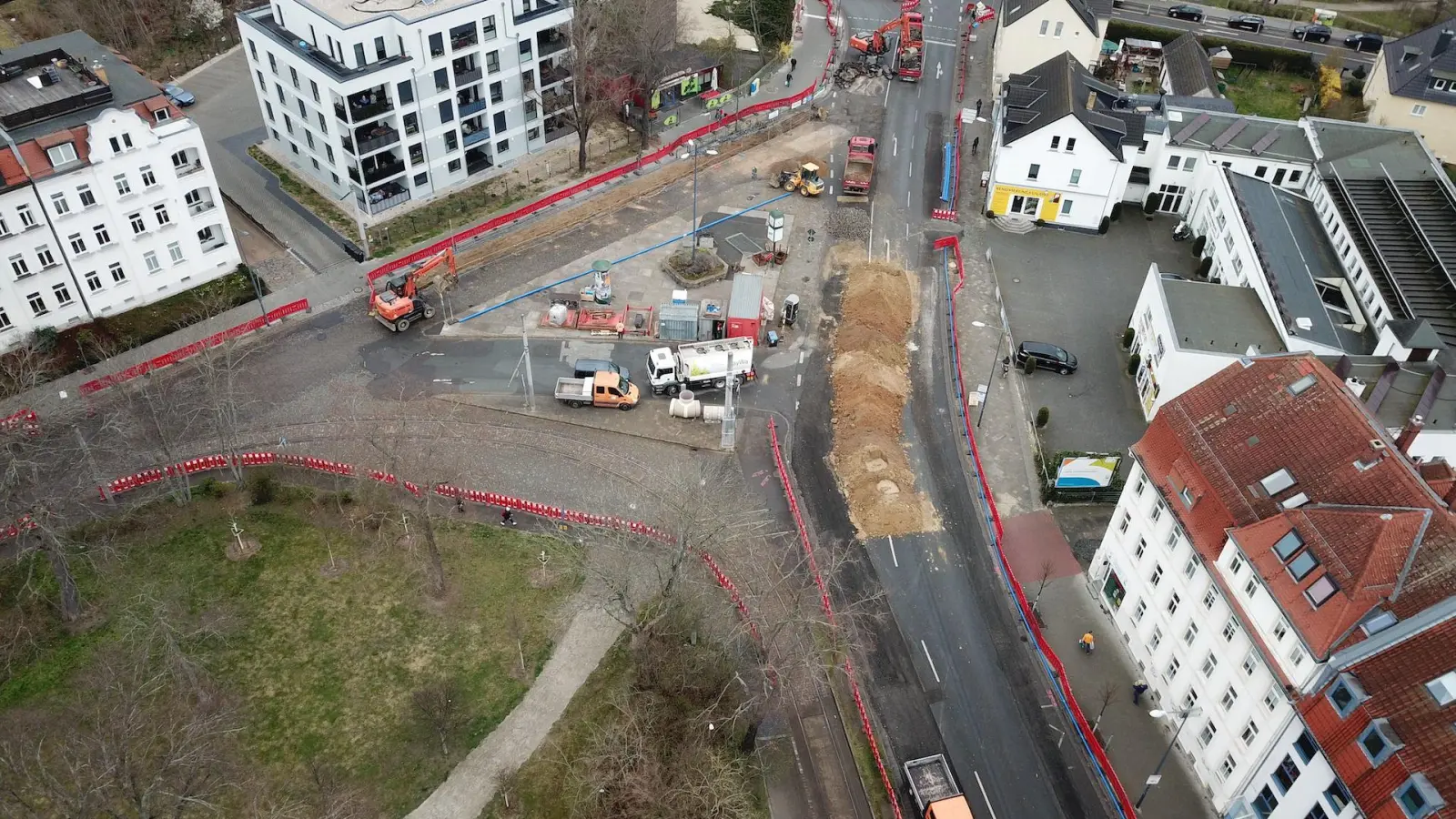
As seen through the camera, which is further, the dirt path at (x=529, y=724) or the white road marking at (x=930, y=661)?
the white road marking at (x=930, y=661)

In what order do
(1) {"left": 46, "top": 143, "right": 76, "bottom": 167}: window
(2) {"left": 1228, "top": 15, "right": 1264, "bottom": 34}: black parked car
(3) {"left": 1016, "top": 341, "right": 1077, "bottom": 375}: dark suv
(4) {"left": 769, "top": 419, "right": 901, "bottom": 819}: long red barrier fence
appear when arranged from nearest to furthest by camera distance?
(4) {"left": 769, "top": 419, "right": 901, "bottom": 819}: long red barrier fence
(1) {"left": 46, "top": 143, "right": 76, "bottom": 167}: window
(3) {"left": 1016, "top": 341, "right": 1077, "bottom": 375}: dark suv
(2) {"left": 1228, "top": 15, "right": 1264, "bottom": 34}: black parked car

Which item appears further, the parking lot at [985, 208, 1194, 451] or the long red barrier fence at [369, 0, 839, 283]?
the long red barrier fence at [369, 0, 839, 283]

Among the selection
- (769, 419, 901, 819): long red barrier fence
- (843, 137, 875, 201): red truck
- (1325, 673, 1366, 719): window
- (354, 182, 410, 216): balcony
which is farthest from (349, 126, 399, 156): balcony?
(1325, 673, 1366, 719): window

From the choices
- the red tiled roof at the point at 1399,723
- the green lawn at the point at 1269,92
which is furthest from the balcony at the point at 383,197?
the green lawn at the point at 1269,92

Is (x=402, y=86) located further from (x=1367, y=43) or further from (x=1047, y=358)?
(x=1367, y=43)

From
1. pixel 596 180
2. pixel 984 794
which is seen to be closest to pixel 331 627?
pixel 984 794

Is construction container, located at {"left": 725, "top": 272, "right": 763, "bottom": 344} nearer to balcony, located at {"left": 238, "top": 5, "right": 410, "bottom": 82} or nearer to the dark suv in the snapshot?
the dark suv

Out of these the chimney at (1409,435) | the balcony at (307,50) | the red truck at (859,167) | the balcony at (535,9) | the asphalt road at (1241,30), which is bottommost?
the red truck at (859,167)

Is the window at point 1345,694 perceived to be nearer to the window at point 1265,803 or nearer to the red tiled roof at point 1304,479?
the red tiled roof at point 1304,479

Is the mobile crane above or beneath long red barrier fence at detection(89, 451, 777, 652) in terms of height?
above
